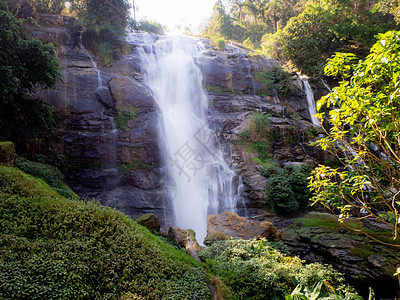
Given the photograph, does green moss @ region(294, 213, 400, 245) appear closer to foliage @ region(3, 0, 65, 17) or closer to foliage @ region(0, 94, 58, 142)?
foliage @ region(0, 94, 58, 142)

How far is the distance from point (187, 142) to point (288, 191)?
21.1ft

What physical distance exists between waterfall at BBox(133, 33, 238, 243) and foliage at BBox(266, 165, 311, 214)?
6.39ft

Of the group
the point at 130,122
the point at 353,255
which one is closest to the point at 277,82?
the point at 130,122

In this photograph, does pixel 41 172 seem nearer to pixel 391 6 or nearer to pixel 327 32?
pixel 327 32

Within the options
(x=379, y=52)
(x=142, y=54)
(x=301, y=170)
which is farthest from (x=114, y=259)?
(x=142, y=54)

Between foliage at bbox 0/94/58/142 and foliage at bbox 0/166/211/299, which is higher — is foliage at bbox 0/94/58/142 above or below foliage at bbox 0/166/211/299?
above

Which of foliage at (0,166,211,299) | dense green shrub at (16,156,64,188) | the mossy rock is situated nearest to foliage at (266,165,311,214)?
foliage at (0,166,211,299)

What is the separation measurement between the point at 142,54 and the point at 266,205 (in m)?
14.4

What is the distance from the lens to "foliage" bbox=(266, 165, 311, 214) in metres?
11.5

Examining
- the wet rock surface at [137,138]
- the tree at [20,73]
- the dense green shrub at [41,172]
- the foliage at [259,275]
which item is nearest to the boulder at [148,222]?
the wet rock surface at [137,138]

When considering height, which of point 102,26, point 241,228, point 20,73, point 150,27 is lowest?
point 241,228

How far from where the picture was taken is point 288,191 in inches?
453

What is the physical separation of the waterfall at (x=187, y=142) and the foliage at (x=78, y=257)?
6.48 m

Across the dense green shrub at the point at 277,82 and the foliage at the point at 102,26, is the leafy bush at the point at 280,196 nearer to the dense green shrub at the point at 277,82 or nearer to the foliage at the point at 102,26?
the dense green shrub at the point at 277,82
